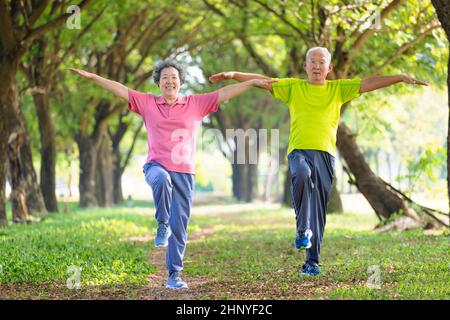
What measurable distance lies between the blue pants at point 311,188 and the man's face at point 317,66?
0.83m

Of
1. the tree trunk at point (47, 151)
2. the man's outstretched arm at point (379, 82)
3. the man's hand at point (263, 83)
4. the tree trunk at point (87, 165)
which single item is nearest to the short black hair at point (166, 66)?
the man's hand at point (263, 83)

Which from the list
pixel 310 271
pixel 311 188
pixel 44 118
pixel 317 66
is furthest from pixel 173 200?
pixel 44 118

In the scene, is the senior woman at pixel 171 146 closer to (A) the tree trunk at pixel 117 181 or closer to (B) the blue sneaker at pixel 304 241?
(B) the blue sneaker at pixel 304 241

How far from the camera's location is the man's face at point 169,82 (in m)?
7.69

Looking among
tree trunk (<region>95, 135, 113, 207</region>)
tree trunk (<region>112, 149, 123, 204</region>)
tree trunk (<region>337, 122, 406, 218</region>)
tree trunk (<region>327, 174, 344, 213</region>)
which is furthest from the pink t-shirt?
tree trunk (<region>112, 149, 123, 204</region>)

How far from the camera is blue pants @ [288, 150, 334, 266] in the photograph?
7.81 m

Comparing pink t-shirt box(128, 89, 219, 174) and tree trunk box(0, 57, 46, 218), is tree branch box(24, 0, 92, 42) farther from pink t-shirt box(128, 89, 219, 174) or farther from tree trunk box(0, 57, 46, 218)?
pink t-shirt box(128, 89, 219, 174)

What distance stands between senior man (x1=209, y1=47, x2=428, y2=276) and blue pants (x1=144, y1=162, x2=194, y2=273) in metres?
1.20

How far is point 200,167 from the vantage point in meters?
22.9

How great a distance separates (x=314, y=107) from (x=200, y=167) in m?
14.9

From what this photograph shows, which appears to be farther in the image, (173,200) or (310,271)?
(310,271)

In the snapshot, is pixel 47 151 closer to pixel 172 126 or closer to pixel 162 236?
pixel 172 126
